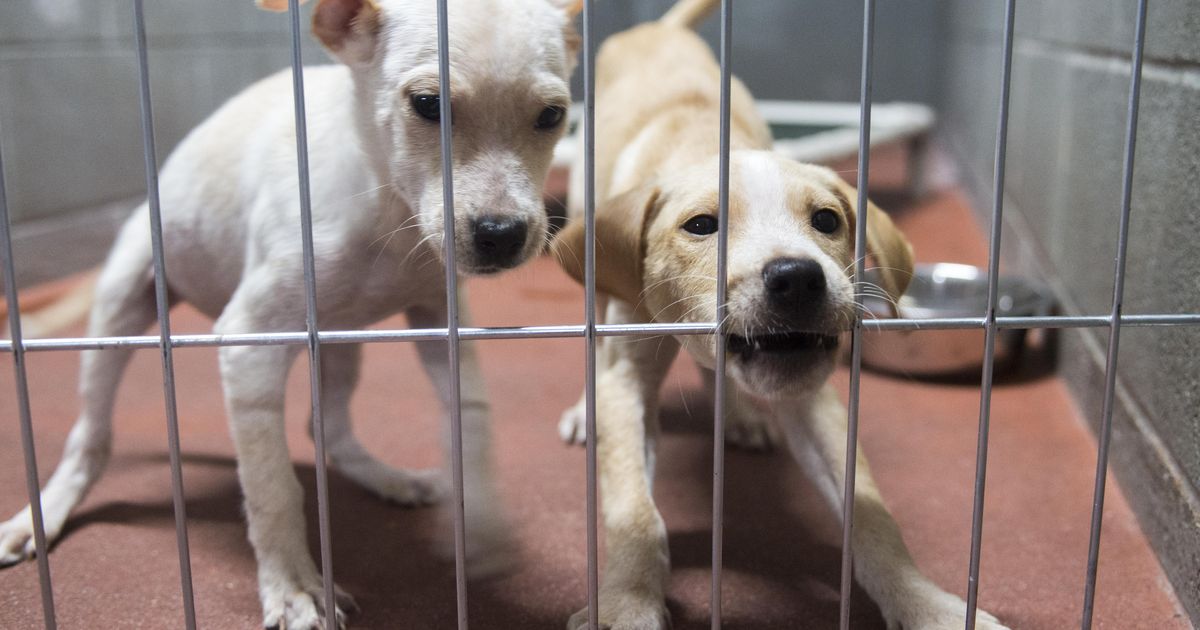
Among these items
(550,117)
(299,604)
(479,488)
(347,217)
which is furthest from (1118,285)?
(299,604)

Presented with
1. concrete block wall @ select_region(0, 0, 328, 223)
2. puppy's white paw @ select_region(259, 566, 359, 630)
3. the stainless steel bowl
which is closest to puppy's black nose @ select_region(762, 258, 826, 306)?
puppy's white paw @ select_region(259, 566, 359, 630)

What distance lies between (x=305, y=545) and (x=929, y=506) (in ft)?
4.81

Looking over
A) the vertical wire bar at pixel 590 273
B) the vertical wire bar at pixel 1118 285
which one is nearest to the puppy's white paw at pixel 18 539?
the vertical wire bar at pixel 590 273

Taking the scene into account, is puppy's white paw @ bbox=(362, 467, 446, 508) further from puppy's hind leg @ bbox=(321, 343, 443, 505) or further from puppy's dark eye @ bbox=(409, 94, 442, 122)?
puppy's dark eye @ bbox=(409, 94, 442, 122)

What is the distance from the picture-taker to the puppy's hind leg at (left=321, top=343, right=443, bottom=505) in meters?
2.58

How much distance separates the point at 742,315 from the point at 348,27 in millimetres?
966

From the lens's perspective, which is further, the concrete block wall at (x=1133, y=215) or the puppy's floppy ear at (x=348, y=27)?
the concrete block wall at (x=1133, y=215)

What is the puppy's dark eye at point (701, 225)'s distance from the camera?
6.48ft

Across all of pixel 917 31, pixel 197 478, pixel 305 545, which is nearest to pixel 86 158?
pixel 197 478

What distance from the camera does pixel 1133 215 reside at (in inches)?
100

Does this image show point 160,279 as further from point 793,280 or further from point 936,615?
point 936,615

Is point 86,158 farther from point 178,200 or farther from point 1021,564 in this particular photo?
point 1021,564

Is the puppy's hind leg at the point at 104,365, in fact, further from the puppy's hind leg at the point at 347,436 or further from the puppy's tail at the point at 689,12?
the puppy's tail at the point at 689,12

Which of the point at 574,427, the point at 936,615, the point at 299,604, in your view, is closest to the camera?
the point at 936,615
